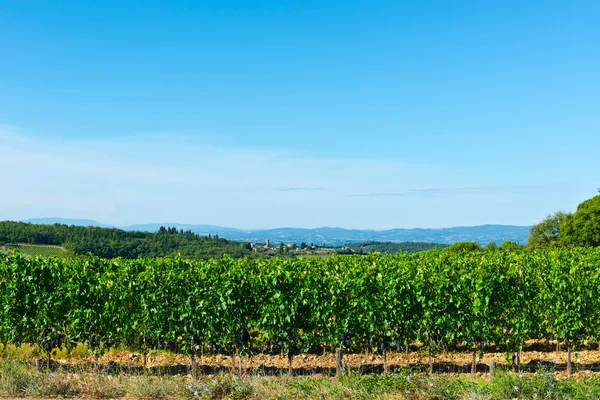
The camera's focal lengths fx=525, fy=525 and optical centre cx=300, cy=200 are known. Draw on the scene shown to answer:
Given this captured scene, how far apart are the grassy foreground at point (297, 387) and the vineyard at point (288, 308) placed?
2953 millimetres

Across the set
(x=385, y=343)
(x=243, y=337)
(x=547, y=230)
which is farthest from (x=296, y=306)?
(x=547, y=230)

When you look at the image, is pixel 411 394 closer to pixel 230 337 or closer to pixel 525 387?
pixel 525 387

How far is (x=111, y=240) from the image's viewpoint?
3536 inches

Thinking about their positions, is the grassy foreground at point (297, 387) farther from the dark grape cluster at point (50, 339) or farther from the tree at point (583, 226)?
the tree at point (583, 226)

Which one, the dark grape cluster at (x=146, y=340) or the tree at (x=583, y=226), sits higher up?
the tree at (x=583, y=226)

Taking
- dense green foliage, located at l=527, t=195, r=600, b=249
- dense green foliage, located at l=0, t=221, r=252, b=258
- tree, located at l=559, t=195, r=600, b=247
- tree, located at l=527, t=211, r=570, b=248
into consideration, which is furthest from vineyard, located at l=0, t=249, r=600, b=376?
dense green foliage, located at l=0, t=221, r=252, b=258

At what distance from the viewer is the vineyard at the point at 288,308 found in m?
12.5

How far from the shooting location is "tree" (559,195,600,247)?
53.1m

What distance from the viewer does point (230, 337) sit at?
12570mm

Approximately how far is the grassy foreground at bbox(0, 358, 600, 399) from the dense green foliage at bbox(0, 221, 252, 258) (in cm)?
7036

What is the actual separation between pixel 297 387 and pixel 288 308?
3.65m

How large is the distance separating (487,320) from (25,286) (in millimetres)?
11525

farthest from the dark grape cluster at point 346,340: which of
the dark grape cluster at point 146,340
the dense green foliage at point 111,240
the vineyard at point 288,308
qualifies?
the dense green foliage at point 111,240

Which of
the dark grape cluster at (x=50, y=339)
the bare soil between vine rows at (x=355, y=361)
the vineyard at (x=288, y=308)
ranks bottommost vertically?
the bare soil between vine rows at (x=355, y=361)
